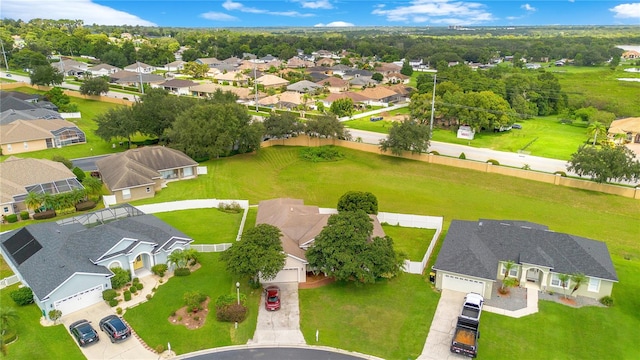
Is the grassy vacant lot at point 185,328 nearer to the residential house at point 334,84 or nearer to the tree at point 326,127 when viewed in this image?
the tree at point 326,127

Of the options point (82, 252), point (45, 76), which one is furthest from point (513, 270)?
point (45, 76)

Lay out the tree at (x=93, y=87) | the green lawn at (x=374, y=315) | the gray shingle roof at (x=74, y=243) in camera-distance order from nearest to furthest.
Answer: the green lawn at (x=374, y=315) → the gray shingle roof at (x=74, y=243) → the tree at (x=93, y=87)

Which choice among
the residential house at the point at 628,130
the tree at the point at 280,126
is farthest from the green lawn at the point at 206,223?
the residential house at the point at 628,130

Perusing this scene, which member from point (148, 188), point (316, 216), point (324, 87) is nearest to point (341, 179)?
point (316, 216)

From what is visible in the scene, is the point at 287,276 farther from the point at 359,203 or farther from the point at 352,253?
the point at 359,203

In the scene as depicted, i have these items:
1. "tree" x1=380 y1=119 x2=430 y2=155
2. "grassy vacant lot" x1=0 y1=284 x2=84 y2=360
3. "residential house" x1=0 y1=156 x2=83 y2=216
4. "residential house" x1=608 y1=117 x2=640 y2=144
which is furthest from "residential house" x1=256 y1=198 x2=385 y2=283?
"residential house" x1=608 y1=117 x2=640 y2=144

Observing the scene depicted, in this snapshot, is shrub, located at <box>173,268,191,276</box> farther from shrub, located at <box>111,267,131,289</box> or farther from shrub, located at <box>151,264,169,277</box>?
shrub, located at <box>111,267,131,289</box>
